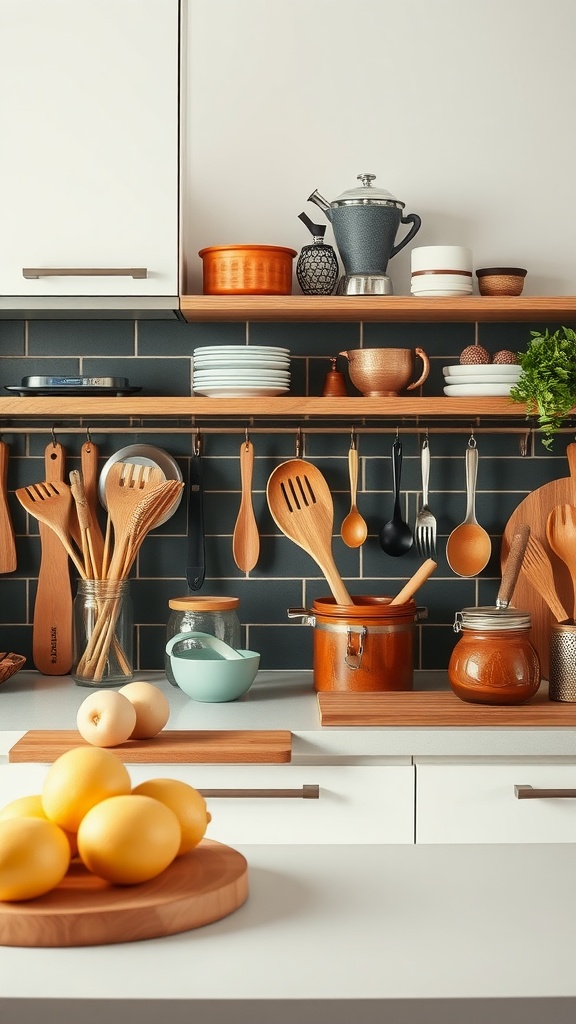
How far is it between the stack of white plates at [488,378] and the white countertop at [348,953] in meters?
1.48

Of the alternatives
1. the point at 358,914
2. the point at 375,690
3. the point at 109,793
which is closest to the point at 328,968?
the point at 358,914

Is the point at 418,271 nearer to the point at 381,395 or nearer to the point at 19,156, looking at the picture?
the point at 381,395

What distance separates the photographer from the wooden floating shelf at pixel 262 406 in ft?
7.59

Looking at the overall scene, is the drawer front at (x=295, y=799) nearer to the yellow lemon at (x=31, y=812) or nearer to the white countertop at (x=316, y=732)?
the white countertop at (x=316, y=732)

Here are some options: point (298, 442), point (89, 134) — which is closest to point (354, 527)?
point (298, 442)

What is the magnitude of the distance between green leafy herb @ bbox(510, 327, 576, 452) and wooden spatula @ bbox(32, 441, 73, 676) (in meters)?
1.09

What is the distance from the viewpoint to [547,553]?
8.27ft

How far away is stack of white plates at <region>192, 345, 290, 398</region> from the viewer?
232 centimetres

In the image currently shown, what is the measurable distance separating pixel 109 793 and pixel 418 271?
169cm

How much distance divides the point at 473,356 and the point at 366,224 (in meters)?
0.36

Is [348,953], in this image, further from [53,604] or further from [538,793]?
[53,604]

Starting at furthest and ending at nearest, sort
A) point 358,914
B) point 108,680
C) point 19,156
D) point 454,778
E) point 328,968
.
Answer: point 108,680
point 19,156
point 454,778
point 358,914
point 328,968

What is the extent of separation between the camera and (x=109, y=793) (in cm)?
88

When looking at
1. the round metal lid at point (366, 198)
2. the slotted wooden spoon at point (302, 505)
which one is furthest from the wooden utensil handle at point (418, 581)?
the round metal lid at point (366, 198)
